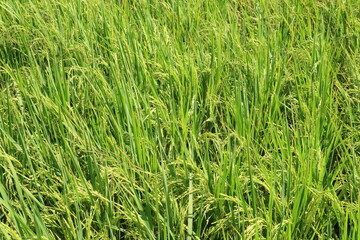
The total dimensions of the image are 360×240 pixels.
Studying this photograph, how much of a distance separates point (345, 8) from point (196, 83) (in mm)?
1154

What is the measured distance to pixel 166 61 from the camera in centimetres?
225

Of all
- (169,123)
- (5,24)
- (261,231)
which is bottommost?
(261,231)

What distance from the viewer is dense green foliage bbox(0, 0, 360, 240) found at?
1441 millimetres

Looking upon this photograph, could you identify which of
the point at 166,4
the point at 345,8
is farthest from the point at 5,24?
the point at 345,8

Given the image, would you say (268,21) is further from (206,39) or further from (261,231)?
(261,231)

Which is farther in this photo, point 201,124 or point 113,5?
point 113,5

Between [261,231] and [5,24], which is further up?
[5,24]

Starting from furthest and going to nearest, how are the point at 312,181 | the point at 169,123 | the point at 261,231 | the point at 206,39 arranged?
the point at 206,39 → the point at 169,123 → the point at 312,181 → the point at 261,231

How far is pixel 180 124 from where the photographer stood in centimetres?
185

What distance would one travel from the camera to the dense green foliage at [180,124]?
1.44 metres

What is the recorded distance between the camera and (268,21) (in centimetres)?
268

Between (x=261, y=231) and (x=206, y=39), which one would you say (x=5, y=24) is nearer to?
(x=206, y=39)

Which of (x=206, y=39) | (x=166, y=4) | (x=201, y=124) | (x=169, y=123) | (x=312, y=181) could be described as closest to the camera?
(x=312, y=181)

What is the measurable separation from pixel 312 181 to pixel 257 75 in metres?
0.59
